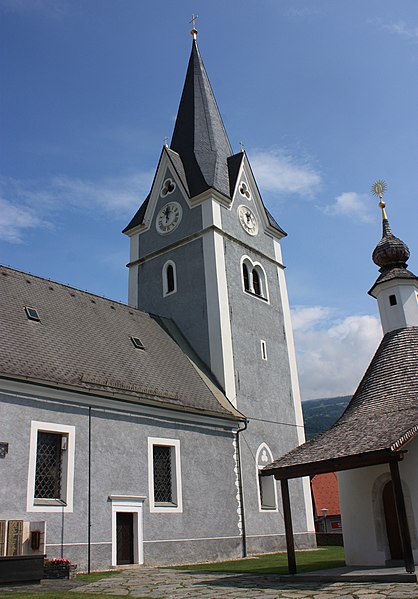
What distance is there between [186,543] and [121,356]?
667 cm

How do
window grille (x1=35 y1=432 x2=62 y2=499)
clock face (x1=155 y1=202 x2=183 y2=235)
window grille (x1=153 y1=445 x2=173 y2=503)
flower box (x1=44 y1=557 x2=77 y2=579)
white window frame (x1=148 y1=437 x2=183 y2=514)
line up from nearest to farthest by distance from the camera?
flower box (x1=44 y1=557 x2=77 y2=579) → window grille (x1=35 y1=432 x2=62 y2=499) → white window frame (x1=148 y1=437 x2=183 y2=514) → window grille (x1=153 y1=445 x2=173 y2=503) → clock face (x1=155 y1=202 x2=183 y2=235)

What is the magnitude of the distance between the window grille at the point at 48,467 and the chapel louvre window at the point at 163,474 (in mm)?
3803

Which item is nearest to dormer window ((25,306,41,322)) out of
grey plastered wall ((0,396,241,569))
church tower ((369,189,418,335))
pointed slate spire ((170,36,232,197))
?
grey plastered wall ((0,396,241,569))

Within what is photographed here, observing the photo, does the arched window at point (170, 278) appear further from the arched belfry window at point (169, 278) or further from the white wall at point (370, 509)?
the white wall at point (370, 509)

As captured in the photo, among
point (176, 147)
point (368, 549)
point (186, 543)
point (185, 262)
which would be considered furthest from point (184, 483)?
point (176, 147)

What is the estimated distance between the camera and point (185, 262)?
88.5 ft

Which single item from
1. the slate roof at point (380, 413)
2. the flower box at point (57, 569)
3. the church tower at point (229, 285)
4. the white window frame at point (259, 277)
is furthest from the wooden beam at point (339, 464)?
the white window frame at point (259, 277)

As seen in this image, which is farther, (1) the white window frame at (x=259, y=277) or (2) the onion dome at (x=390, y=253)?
(1) the white window frame at (x=259, y=277)

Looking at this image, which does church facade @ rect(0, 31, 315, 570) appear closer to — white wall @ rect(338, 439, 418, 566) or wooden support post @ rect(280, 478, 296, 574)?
wooden support post @ rect(280, 478, 296, 574)

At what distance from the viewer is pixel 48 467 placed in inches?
621

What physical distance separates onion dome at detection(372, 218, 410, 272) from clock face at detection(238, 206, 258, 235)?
9.54 m

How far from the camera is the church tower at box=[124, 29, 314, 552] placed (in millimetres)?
23547

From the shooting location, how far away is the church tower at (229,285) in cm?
2355

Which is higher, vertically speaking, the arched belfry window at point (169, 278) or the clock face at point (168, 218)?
the clock face at point (168, 218)
